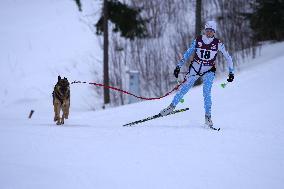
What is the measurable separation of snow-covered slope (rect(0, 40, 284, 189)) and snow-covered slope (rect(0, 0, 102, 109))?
1007 cm

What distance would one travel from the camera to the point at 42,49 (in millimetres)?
23547

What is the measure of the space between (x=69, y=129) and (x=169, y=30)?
16281 mm

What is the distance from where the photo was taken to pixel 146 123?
7.68 metres

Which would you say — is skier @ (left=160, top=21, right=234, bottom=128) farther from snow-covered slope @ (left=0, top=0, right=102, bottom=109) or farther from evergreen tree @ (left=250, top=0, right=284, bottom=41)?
snow-covered slope @ (left=0, top=0, right=102, bottom=109)

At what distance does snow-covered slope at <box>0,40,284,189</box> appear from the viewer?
3.99 metres

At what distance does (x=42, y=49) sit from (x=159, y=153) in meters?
20.3

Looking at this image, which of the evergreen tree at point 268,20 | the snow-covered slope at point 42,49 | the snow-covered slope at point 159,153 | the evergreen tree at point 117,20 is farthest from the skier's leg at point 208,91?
the snow-covered slope at point 42,49

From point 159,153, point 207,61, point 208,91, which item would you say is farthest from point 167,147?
point 207,61

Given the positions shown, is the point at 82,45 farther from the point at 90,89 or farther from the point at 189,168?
the point at 189,168

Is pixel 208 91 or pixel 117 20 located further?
pixel 117 20

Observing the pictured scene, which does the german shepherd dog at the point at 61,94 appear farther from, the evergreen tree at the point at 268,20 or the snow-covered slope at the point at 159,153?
the evergreen tree at the point at 268,20

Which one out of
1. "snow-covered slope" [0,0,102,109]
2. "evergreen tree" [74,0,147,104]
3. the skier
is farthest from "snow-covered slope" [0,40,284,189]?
"snow-covered slope" [0,0,102,109]

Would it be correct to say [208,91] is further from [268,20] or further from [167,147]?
[268,20]

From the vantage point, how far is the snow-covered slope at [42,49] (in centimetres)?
1906
